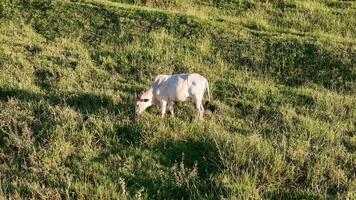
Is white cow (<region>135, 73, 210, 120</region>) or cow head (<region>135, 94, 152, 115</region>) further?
white cow (<region>135, 73, 210, 120</region>)

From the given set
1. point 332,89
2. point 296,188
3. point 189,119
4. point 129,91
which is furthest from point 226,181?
point 332,89

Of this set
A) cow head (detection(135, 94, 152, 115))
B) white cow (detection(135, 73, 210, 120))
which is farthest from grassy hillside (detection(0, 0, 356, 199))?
white cow (detection(135, 73, 210, 120))

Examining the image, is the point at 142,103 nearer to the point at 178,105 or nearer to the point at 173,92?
the point at 173,92

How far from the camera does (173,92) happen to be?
41.4ft

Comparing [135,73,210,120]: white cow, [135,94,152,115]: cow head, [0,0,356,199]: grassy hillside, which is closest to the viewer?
[0,0,356,199]: grassy hillside

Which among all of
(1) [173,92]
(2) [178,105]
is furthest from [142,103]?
(2) [178,105]

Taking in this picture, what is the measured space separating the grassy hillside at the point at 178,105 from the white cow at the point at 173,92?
0.33m

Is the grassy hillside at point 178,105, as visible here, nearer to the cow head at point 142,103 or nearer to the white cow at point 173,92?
the cow head at point 142,103

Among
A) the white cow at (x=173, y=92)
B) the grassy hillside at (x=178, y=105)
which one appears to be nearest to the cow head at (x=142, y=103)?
the white cow at (x=173, y=92)

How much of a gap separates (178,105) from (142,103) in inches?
58.6

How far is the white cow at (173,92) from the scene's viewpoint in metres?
12.6

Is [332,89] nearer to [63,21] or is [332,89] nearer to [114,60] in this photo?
[114,60]

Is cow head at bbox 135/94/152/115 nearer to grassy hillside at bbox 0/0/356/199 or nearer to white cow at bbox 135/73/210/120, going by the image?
white cow at bbox 135/73/210/120

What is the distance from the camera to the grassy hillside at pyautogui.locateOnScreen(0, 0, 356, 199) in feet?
31.7
